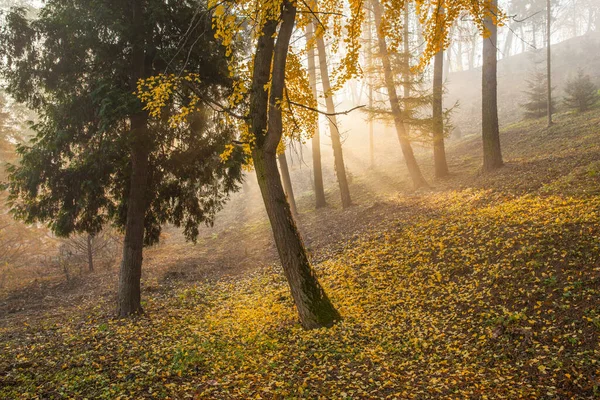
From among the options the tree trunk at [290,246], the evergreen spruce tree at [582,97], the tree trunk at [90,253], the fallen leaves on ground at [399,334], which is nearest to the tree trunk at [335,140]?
the fallen leaves on ground at [399,334]

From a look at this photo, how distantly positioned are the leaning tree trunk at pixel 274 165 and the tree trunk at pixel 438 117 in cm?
904

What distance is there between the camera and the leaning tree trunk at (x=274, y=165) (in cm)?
655

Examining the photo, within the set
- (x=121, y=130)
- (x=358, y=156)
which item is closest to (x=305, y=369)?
(x=121, y=130)

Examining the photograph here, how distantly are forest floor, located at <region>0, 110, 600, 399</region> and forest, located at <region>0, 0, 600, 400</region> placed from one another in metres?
0.04

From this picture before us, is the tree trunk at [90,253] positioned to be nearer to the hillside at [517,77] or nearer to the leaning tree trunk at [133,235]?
the leaning tree trunk at [133,235]

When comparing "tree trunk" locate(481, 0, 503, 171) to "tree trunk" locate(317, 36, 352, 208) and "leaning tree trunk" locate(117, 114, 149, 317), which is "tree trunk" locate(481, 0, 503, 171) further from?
"leaning tree trunk" locate(117, 114, 149, 317)

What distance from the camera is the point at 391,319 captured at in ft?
22.0

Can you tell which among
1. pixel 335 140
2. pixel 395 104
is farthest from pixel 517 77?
pixel 335 140

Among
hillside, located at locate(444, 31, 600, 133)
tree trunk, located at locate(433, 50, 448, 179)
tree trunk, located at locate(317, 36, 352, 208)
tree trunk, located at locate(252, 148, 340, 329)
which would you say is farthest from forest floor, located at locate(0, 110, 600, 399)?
hillside, located at locate(444, 31, 600, 133)

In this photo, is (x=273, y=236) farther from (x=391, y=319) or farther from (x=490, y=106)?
(x=490, y=106)

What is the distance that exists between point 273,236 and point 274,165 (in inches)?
133

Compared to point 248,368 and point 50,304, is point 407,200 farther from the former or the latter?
point 50,304

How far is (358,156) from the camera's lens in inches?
1234

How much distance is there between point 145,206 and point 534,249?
26.4 ft
